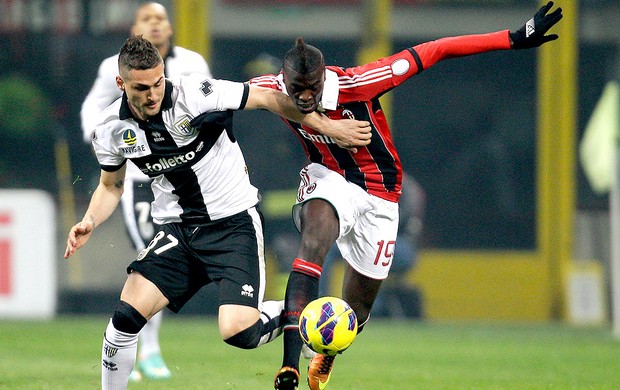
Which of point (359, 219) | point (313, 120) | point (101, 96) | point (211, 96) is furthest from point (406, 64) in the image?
point (101, 96)

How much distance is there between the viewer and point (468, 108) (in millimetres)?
14945

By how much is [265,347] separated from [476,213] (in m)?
5.08

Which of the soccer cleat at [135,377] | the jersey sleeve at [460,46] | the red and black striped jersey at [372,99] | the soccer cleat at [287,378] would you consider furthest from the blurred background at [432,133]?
the soccer cleat at [287,378]

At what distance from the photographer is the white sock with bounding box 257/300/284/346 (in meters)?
6.18

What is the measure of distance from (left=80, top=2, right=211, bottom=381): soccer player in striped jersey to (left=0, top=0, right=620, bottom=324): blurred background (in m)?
6.26

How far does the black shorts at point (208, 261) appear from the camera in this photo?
604cm

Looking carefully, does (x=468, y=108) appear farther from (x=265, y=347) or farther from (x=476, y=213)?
(x=265, y=347)

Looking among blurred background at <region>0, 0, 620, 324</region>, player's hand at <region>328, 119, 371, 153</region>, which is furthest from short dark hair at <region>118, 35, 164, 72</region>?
blurred background at <region>0, 0, 620, 324</region>

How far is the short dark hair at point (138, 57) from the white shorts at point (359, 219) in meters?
1.57

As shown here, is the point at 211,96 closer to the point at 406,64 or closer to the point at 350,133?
the point at 350,133

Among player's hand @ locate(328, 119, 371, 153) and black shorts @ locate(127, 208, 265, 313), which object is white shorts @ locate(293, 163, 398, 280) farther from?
black shorts @ locate(127, 208, 265, 313)

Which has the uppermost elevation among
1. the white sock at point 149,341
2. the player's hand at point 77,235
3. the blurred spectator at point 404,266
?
the player's hand at point 77,235

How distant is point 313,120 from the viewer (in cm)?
617

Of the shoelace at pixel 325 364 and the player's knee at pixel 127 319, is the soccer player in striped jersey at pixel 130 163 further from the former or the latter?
the player's knee at pixel 127 319
